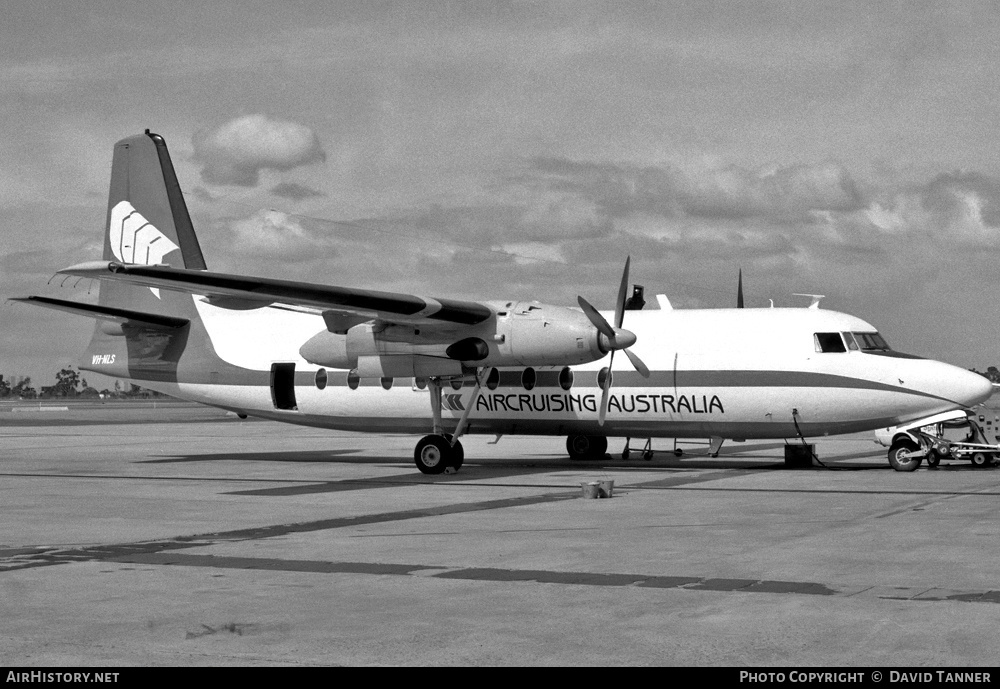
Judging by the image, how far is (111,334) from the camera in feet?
99.3

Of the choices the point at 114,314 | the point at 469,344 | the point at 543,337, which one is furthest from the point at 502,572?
the point at 114,314

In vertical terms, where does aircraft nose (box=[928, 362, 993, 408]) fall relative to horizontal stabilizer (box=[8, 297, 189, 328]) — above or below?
below

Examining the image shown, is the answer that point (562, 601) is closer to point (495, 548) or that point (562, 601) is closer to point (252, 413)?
point (495, 548)

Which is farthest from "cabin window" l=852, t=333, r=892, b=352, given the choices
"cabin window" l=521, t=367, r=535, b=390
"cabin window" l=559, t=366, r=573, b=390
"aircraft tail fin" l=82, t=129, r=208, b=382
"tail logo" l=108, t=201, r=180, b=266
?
"tail logo" l=108, t=201, r=180, b=266

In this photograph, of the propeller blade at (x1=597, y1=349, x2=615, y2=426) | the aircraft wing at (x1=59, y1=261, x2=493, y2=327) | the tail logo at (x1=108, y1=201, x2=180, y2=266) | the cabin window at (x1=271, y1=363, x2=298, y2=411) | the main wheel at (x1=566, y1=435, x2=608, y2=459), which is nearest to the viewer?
the aircraft wing at (x1=59, y1=261, x2=493, y2=327)

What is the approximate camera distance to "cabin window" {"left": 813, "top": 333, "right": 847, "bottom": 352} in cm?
2420

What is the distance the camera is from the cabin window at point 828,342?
24203mm

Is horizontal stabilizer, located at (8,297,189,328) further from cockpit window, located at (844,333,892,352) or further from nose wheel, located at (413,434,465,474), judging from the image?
cockpit window, located at (844,333,892,352)

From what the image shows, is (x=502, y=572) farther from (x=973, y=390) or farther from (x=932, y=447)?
(x=932, y=447)

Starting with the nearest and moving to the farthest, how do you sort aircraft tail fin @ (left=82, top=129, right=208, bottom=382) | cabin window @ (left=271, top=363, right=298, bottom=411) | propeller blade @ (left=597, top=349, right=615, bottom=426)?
propeller blade @ (left=597, top=349, right=615, bottom=426), cabin window @ (left=271, top=363, right=298, bottom=411), aircraft tail fin @ (left=82, top=129, right=208, bottom=382)

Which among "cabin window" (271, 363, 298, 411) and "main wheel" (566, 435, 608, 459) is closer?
"cabin window" (271, 363, 298, 411)

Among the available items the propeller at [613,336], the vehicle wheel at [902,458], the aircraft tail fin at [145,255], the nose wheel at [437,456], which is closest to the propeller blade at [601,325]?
the propeller at [613,336]

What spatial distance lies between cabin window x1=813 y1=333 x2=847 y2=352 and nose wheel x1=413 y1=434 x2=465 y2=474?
26.4ft

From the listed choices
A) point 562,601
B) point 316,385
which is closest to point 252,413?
point 316,385
